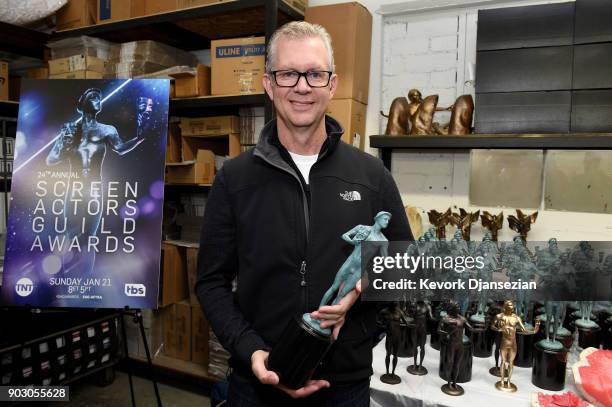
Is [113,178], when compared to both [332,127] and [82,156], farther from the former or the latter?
[332,127]

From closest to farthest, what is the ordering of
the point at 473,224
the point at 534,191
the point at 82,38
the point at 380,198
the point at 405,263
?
the point at 405,263
the point at 380,198
the point at 534,191
the point at 473,224
the point at 82,38

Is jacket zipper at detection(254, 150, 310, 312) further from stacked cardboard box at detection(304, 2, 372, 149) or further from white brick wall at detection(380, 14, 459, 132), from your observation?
white brick wall at detection(380, 14, 459, 132)

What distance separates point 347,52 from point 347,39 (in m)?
0.07

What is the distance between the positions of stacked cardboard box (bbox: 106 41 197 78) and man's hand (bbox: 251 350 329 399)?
7.38ft

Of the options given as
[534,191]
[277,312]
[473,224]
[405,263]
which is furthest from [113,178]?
[534,191]

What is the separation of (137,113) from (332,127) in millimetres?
1062

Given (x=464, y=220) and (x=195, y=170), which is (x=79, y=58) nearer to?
(x=195, y=170)

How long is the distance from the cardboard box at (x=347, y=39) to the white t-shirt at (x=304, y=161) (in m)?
1.29

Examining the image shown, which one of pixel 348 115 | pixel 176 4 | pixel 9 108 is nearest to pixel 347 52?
pixel 348 115

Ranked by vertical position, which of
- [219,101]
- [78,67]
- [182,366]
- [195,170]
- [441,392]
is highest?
[78,67]

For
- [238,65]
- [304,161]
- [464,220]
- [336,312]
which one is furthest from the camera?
[238,65]

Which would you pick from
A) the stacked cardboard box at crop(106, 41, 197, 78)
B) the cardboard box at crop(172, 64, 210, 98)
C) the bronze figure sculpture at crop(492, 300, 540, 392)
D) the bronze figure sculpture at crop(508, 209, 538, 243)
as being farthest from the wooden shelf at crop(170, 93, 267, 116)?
the bronze figure sculpture at crop(492, 300, 540, 392)

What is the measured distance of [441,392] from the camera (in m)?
1.58

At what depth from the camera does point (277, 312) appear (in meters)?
1.14
